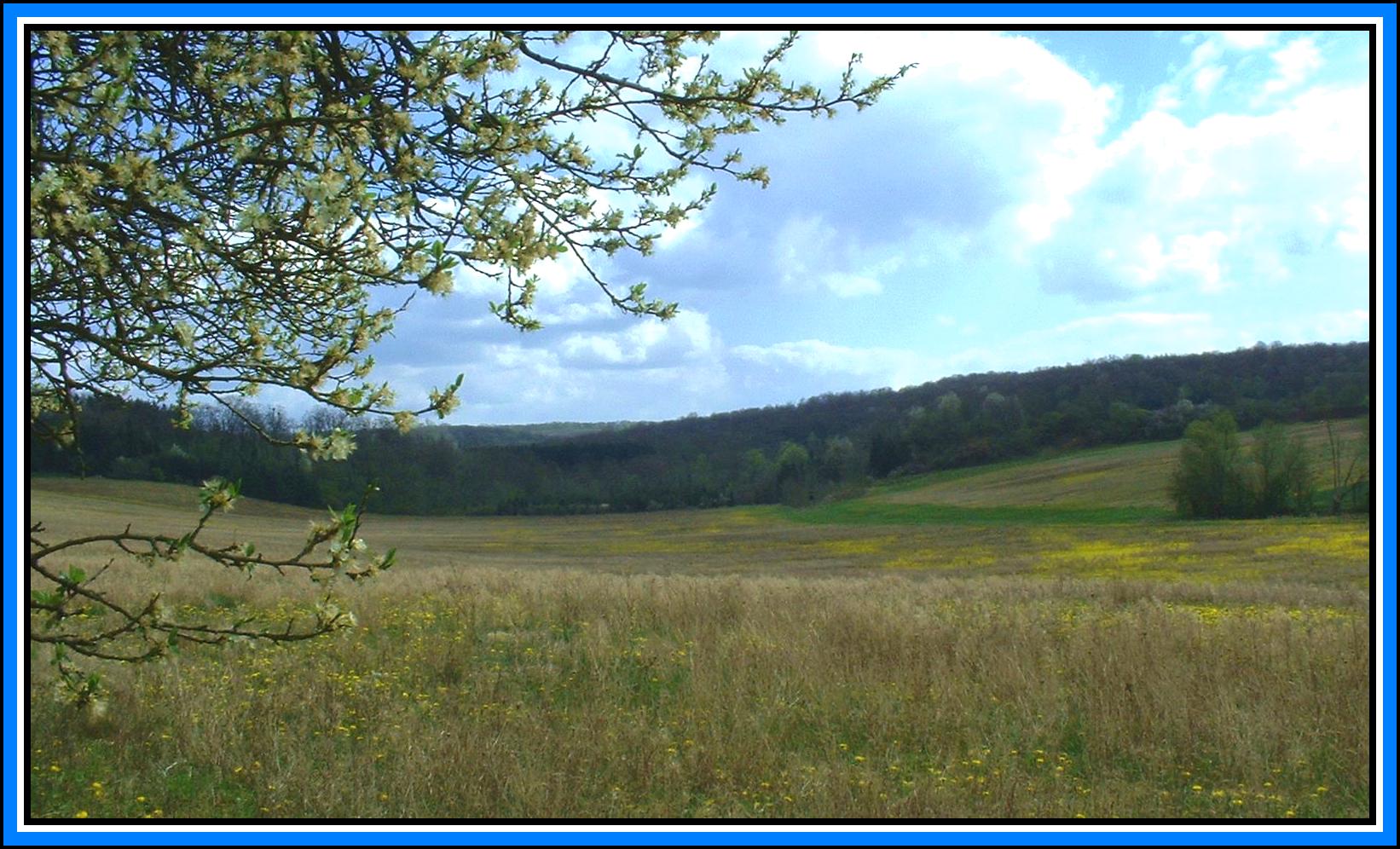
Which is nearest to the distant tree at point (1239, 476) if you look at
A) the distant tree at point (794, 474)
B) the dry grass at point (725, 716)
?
the distant tree at point (794, 474)

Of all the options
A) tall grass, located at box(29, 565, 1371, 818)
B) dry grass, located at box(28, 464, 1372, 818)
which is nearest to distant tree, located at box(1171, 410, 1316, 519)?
dry grass, located at box(28, 464, 1372, 818)

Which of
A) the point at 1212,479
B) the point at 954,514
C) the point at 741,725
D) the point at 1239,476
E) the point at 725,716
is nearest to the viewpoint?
the point at 741,725

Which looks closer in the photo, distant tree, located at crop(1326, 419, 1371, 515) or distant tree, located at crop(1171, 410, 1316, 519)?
distant tree, located at crop(1326, 419, 1371, 515)

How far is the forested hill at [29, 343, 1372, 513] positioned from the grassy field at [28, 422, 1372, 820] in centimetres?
71

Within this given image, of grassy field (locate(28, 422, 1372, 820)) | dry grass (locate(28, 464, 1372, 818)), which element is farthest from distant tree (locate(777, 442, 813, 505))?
dry grass (locate(28, 464, 1372, 818))

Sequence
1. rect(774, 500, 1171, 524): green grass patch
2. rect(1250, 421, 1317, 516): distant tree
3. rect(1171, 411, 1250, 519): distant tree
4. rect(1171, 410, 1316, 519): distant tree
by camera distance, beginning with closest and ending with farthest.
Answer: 1. rect(1250, 421, 1317, 516): distant tree
2. rect(1171, 410, 1316, 519): distant tree
3. rect(1171, 411, 1250, 519): distant tree
4. rect(774, 500, 1171, 524): green grass patch

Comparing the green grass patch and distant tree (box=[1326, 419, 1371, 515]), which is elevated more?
distant tree (box=[1326, 419, 1371, 515])

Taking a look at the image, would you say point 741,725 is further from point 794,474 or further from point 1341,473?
point 794,474

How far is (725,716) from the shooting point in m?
5.76

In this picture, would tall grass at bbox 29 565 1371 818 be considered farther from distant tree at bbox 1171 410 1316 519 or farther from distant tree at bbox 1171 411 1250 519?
distant tree at bbox 1171 411 1250 519

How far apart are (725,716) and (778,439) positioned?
6300 centimetres

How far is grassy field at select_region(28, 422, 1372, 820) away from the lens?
4.59m

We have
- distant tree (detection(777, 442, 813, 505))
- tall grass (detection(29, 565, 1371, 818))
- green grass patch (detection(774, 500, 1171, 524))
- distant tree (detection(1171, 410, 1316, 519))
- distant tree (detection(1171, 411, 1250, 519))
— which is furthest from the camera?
distant tree (detection(777, 442, 813, 505))

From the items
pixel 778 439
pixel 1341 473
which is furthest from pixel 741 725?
pixel 778 439
